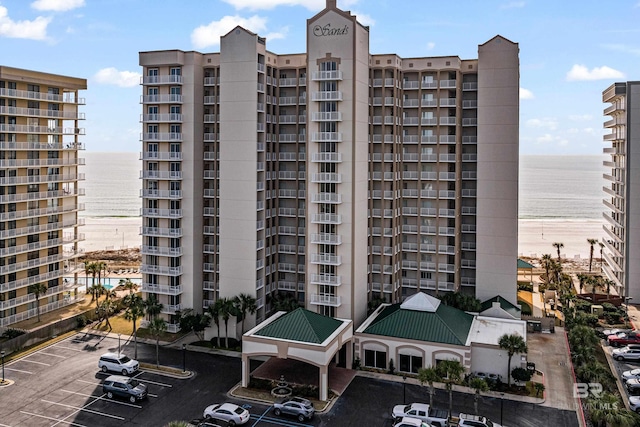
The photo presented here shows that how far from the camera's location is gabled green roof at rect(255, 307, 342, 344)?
4672 cm

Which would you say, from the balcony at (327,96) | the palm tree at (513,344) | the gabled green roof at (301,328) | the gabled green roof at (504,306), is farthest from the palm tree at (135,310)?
the gabled green roof at (504,306)

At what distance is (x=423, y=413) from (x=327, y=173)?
79.1 ft

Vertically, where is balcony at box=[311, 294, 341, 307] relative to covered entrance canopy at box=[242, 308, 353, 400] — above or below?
above

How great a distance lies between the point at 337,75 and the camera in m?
54.2

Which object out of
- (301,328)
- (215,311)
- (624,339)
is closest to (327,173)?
(301,328)

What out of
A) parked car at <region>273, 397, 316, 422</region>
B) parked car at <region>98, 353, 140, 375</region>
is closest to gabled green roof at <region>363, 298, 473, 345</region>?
parked car at <region>273, 397, 316, 422</region>

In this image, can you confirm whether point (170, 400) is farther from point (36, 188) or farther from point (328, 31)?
point (328, 31)

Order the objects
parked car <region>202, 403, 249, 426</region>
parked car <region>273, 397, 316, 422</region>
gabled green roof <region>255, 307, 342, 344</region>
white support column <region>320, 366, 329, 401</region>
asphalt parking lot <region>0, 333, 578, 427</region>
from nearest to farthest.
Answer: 1. parked car <region>202, 403, 249, 426</region>
2. parked car <region>273, 397, 316, 422</region>
3. asphalt parking lot <region>0, 333, 578, 427</region>
4. white support column <region>320, 366, 329, 401</region>
5. gabled green roof <region>255, 307, 342, 344</region>

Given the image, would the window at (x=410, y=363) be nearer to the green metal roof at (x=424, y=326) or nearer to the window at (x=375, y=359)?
the window at (x=375, y=359)

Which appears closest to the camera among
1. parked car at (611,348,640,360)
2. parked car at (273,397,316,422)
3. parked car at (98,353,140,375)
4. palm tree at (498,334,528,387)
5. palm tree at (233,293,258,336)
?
parked car at (273,397,316,422)

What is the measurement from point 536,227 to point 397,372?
126 meters

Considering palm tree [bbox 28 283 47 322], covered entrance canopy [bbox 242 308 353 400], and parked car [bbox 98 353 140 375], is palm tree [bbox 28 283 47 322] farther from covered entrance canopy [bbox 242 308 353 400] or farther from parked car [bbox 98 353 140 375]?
covered entrance canopy [bbox 242 308 353 400]

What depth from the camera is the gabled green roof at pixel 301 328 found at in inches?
1839

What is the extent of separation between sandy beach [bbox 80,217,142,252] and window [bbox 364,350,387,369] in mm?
85289
